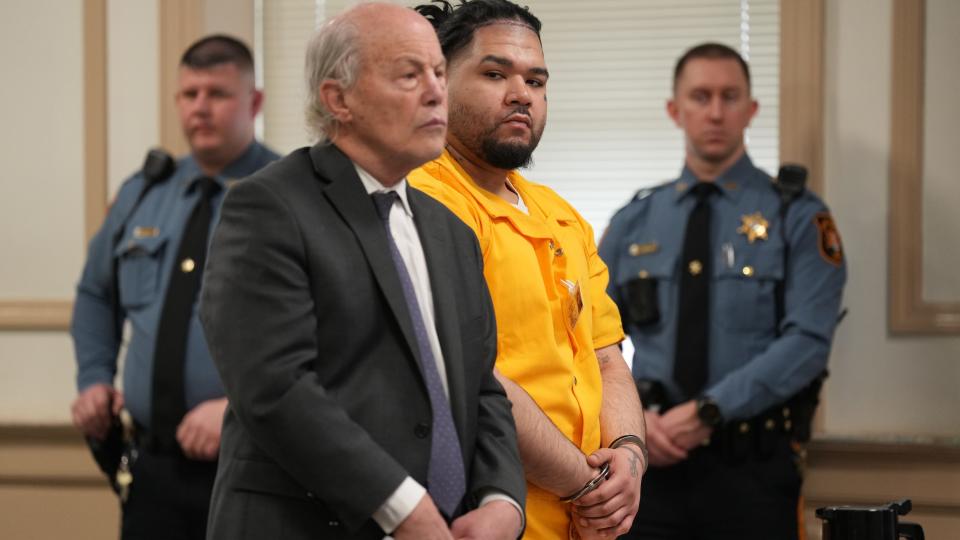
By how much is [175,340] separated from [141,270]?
0.82 feet

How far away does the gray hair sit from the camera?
63.9 inches

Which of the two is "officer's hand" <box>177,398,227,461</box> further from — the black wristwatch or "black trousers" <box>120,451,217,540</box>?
the black wristwatch

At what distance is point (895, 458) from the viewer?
356 cm

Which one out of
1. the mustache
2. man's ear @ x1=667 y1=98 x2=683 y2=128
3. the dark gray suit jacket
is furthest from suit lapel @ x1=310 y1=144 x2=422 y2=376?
man's ear @ x1=667 y1=98 x2=683 y2=128

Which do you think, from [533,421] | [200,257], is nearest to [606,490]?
[533,421]

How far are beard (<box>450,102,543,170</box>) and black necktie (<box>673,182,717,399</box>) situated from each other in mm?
1348

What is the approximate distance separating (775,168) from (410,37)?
2.42 m

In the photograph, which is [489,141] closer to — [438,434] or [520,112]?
[520,112]

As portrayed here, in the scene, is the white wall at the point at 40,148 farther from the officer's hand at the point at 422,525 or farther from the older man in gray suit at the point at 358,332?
the officer's hand at the point at 422,525

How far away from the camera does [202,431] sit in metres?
3.07

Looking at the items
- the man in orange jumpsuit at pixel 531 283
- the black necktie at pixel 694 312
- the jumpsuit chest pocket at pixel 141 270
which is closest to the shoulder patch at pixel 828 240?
the black necktie at pixel 694 312

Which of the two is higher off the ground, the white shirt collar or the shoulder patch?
the white shirt collar

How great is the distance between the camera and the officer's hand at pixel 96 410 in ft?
10.9

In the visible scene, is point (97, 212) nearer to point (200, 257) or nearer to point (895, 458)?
point (200, 257)
